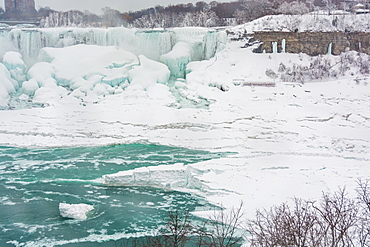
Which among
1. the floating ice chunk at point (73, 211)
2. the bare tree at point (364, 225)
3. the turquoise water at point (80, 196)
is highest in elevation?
the bare tree at point (364, 225)

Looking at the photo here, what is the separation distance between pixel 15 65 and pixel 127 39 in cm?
713

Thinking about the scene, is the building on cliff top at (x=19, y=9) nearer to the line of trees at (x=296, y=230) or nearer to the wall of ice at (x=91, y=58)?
the wall of ice at (x=91, y=58)

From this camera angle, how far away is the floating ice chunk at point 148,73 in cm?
2306

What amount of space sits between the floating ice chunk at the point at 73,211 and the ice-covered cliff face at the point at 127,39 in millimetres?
17904

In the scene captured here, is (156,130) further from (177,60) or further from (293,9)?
(293,9)

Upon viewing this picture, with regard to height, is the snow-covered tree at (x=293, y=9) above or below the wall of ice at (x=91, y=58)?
above

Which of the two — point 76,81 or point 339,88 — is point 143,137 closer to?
point 76,81

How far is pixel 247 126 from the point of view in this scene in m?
17.6

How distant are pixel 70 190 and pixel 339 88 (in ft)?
52.1

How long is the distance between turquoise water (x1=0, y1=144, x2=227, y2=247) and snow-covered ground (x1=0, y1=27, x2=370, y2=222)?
936 mm

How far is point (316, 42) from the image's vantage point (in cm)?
2627

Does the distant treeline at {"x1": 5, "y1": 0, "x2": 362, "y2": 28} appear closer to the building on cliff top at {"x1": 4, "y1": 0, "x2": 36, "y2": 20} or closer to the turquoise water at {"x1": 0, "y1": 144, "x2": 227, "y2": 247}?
the building on cliff top at {"x1": 4, "y1": 0, "x2": 36, "y2": 20}

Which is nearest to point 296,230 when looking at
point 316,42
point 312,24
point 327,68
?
point 327,68

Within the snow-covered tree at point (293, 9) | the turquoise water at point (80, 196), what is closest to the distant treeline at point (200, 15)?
the snow-covered tree at point (293, 9)
